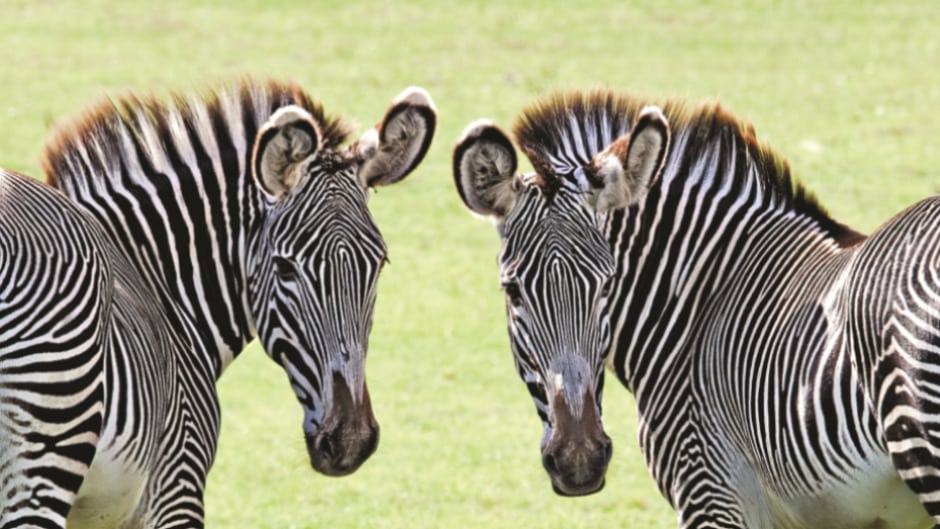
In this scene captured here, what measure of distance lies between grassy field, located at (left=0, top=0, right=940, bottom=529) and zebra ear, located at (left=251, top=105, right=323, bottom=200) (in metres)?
1.00

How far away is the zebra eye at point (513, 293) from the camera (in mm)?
6723

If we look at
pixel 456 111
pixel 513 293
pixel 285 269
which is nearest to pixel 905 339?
pixel 513 293

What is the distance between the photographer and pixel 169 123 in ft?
24.1

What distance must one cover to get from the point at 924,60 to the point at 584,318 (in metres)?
22.9

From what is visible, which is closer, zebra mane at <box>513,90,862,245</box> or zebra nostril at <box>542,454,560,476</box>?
zebra nostril at <box>542,454,560,476</box>

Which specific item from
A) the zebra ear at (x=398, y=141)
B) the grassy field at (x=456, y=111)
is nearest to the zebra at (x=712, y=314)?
the zebra ear at (x=398, y=141)

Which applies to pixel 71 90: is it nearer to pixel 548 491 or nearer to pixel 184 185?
pixel 548 491

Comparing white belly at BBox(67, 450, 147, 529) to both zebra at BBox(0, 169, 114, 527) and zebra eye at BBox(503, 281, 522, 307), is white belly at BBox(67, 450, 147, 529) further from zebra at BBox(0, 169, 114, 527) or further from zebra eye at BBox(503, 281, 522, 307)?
zebra eye at BBox(503, 281, 522, 307)

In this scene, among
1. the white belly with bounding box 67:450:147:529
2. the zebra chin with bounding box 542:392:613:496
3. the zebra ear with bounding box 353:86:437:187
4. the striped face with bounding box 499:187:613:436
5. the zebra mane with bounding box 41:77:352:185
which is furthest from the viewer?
the zebra mane with bounding box 41:77:352:185

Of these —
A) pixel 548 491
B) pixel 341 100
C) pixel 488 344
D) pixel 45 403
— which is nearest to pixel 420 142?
pixel 45 403

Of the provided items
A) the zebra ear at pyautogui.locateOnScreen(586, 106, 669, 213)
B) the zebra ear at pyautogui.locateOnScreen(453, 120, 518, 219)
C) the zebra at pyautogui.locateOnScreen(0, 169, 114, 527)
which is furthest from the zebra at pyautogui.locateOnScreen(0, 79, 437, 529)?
the zebra ear at pyautogui.locateOnScreen(586, 106, 669, 213)

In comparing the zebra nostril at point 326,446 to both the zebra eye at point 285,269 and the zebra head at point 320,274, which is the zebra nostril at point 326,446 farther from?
the zebra eye at point 285,269

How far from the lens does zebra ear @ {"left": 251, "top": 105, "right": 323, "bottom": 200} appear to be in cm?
667

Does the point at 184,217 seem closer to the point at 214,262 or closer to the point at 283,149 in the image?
the point at 214,262
